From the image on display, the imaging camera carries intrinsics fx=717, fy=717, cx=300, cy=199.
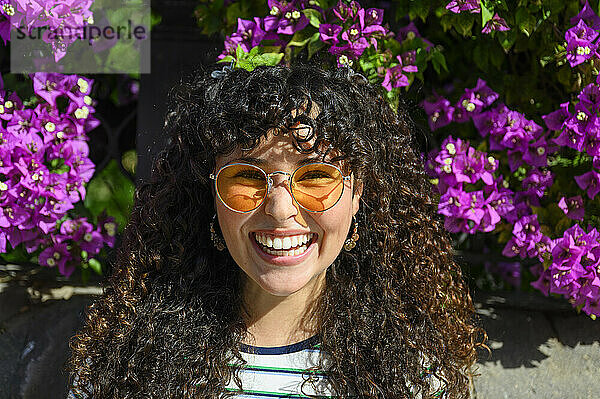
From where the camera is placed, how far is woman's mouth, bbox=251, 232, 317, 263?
1393 mm

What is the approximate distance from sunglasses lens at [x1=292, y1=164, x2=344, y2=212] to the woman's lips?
3.3 inches

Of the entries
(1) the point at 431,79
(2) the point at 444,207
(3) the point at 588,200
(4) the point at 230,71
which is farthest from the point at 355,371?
(1) the point at 431,79

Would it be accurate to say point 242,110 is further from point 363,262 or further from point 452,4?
point 452,4

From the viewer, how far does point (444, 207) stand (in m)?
1.86

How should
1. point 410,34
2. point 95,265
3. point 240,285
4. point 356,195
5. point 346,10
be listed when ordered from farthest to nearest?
point 95,265
point 410,34
point 346,10
point 240,285
point 356,195

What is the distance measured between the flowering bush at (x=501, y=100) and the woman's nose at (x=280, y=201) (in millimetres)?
472

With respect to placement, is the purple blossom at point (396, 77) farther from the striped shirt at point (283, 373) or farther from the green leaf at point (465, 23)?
the striped shirt at point (283, 373)

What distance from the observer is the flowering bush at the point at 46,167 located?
73.6 inches

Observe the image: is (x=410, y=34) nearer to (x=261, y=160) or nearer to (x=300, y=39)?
(x=300, y=39)

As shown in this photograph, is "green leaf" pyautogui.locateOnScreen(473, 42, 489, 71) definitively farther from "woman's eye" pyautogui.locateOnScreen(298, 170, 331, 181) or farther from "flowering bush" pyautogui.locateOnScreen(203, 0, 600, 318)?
"woman's eye" pyautogui.locateOnScreen(298, 170, 331, 181)

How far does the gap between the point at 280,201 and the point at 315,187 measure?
3.0 inches

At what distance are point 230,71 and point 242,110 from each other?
0.58 ft

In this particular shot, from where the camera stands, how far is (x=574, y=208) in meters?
1.84

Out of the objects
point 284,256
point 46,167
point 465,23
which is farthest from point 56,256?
point 465,23
